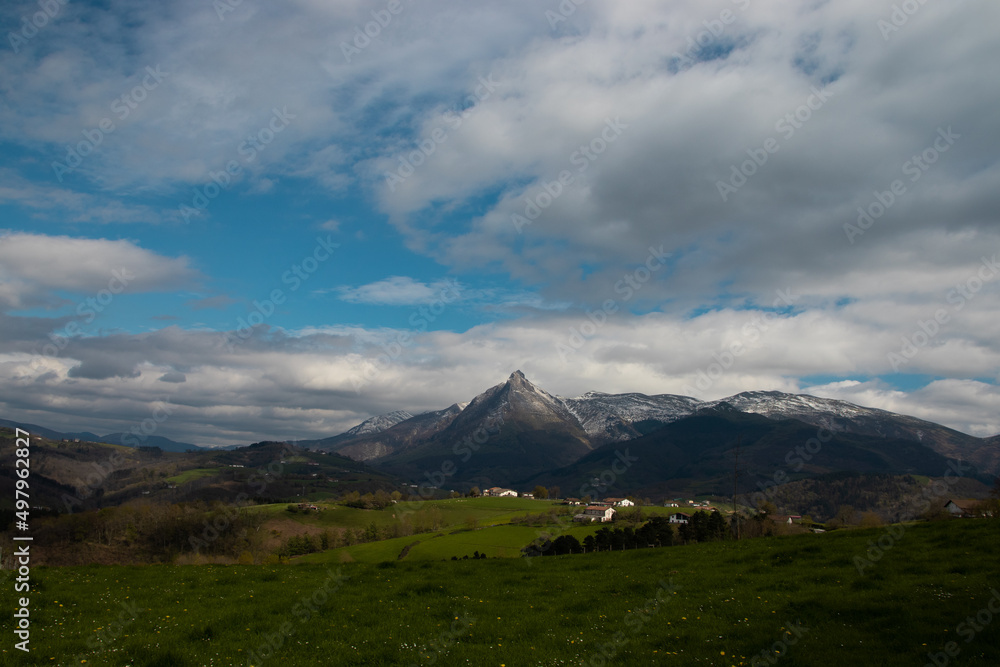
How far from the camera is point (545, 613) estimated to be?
19594 millimetres

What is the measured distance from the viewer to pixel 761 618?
56.4 feet

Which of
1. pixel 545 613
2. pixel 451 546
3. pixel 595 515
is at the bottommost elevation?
pixel 595 515

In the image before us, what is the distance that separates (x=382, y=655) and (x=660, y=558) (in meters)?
23.2

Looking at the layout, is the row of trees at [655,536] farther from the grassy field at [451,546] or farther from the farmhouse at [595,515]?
the farmhouse at [595,515]

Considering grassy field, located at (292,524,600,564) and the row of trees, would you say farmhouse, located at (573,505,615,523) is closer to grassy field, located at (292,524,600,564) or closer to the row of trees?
grassy field, located at (292,524,600,564)

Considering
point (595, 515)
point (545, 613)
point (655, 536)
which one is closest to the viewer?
point (545, 613)

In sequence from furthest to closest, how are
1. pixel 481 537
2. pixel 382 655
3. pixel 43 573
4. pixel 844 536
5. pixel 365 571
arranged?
pixel 481 537 < pixel 844 536 < pixel 365 571 < pixel 43 573 < pixel 382 655

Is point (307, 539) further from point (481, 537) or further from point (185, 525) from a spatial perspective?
point (481, 537)

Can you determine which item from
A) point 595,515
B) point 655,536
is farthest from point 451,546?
point 595,515

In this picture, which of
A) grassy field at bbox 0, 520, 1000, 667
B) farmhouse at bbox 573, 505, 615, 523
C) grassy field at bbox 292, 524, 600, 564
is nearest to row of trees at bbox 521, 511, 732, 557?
grassy field at bbox 292, 524, 600, 564

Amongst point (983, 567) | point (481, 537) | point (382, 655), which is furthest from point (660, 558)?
point (481, 537)

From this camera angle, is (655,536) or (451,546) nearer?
(655,536)

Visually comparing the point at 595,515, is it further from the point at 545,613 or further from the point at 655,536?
the point at 545,613

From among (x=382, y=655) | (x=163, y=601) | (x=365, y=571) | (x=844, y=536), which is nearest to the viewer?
(x=382, y=655)
